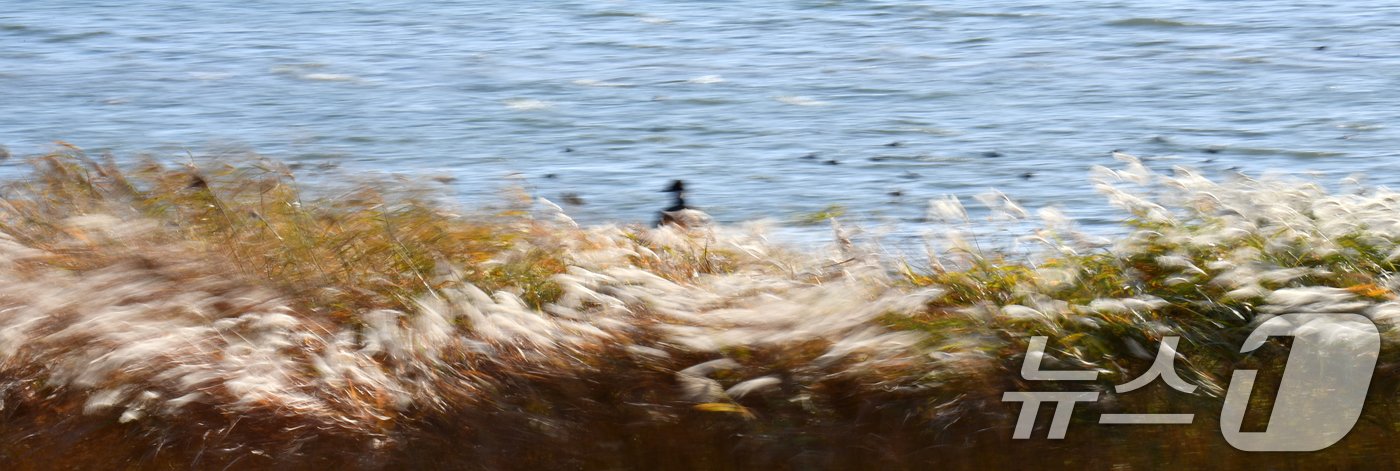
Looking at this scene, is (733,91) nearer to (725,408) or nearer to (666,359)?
(666,359)

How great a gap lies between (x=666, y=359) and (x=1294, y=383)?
1125mm

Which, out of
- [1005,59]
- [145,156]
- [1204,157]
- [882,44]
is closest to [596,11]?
[882,44]

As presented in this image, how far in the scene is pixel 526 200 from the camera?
3.38 meters

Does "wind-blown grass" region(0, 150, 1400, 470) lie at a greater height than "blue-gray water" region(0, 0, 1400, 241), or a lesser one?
greater

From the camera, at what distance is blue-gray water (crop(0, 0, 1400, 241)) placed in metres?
5.05

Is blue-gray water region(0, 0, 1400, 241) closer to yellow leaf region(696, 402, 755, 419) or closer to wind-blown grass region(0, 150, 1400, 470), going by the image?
wind-blown grass region(0, 150, 1400, 470)

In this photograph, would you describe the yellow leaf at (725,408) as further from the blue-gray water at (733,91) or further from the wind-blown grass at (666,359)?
the blue-gray water at (733,91)

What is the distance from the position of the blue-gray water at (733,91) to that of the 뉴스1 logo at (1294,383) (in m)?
1.70

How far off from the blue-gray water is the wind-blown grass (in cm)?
155

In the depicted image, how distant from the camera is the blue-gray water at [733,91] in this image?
5.05 metres

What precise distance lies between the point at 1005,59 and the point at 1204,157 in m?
2.18

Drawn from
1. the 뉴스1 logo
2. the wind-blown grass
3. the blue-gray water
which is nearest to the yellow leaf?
the wind-blown grass

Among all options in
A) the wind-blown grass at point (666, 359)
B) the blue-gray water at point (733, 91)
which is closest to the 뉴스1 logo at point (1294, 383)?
the wind-blown grass at point (666, 359)

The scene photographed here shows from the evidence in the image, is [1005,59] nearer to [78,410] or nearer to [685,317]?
[685,317]
